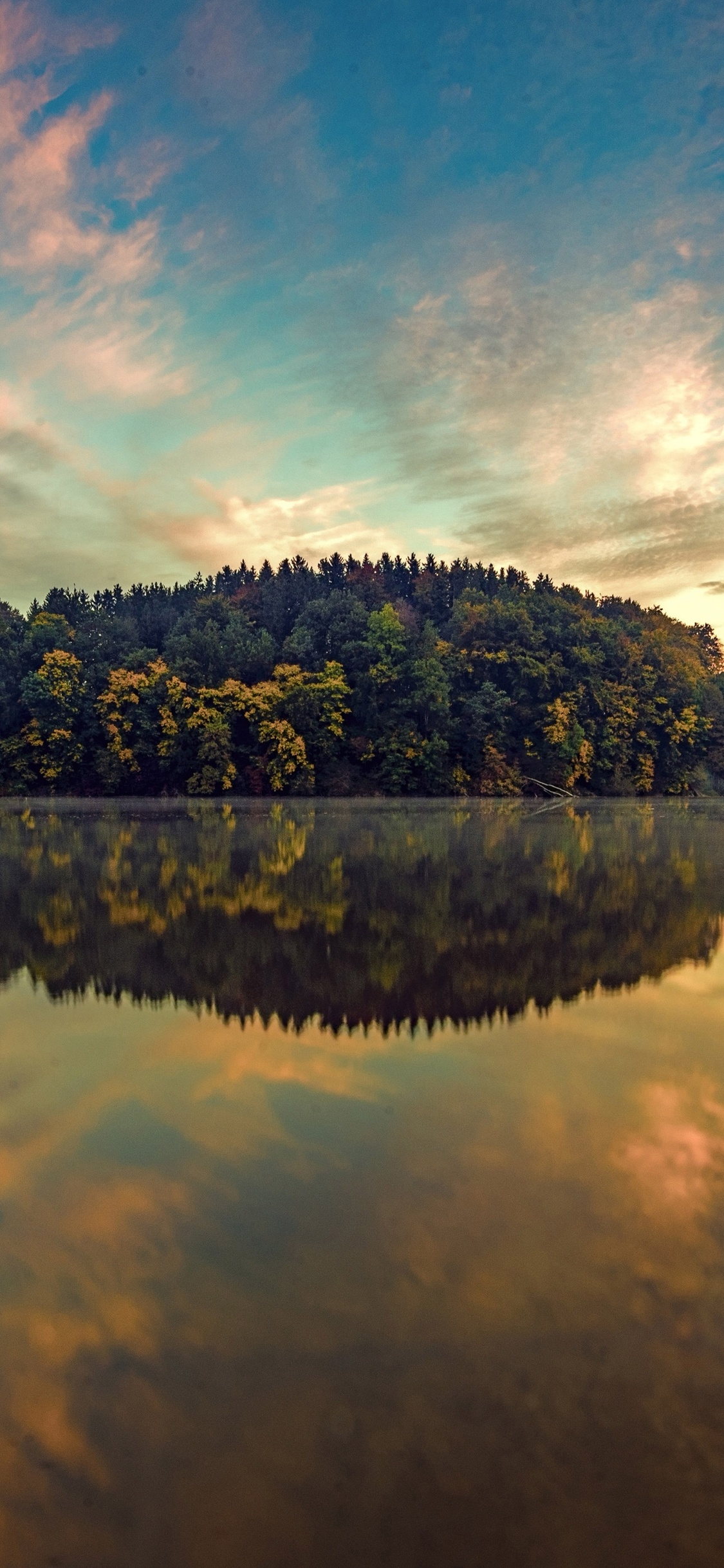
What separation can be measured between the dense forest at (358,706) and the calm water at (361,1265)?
143 ft

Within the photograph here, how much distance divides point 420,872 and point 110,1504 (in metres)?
13.5

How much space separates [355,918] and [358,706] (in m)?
42.9

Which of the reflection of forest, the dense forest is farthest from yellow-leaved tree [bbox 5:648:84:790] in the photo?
the reflection of forest

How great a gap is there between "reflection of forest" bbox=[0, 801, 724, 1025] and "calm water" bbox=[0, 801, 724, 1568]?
10 centimetres

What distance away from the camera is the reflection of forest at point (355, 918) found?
25.7 ft

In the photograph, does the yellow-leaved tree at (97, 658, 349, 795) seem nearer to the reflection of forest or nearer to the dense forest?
the dense forest

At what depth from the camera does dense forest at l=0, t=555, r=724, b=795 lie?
52031mm

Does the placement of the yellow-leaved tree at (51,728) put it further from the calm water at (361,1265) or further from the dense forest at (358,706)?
the calm water at (361,1265)

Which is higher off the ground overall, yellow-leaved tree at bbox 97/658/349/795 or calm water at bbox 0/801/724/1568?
yellow-leaved tree at bbox 97/658/349/795

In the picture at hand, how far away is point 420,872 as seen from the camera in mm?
15828

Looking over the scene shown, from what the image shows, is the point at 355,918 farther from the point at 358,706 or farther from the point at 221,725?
the point at 358,706

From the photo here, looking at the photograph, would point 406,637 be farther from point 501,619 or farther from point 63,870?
point 63,870

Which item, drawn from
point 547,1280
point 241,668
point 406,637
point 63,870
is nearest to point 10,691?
point 241,668

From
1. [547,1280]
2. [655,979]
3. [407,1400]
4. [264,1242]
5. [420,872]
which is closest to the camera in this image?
[407,1400]
